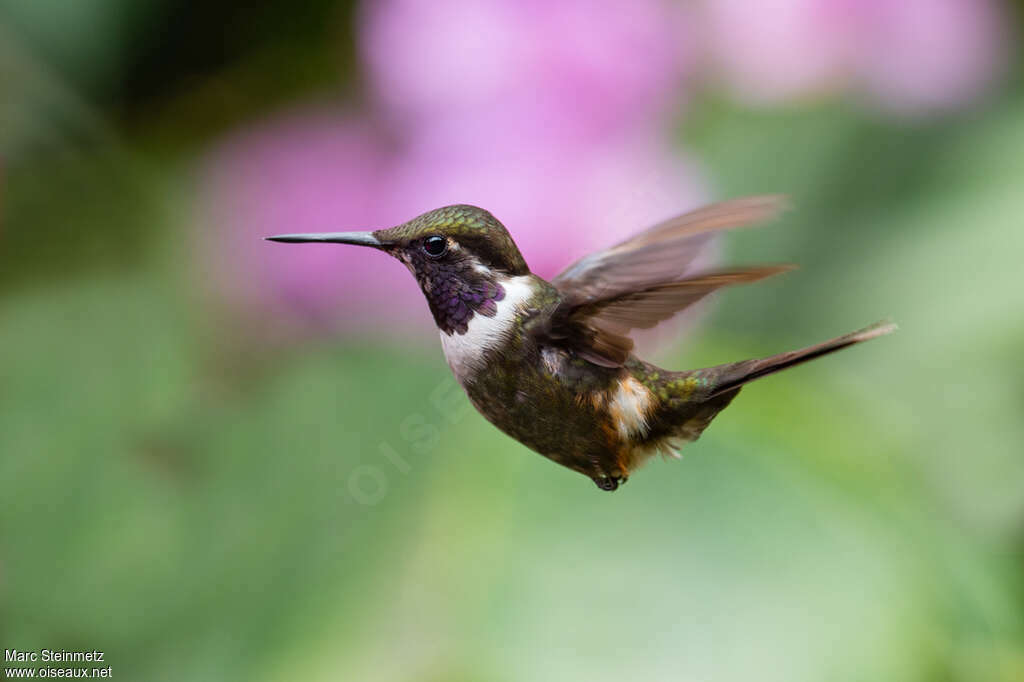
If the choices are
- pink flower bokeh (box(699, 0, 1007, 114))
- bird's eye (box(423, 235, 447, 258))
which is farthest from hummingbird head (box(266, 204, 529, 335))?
pink flower bokeh (box(699, 0, 1007, 114))

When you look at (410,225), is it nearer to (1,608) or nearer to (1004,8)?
(1,608)

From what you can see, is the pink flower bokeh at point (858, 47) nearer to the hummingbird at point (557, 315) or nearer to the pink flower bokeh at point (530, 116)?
the pink flower bokeh at point (530, 116)

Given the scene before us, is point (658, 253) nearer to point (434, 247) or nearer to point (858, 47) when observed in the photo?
point (434, 247)

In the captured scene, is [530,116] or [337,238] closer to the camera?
[337,238]

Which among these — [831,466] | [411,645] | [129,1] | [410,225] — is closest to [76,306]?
[129,1]

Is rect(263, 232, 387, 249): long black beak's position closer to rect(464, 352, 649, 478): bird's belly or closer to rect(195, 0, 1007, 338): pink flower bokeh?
rect(464, 352, 649, 478): bird's belly

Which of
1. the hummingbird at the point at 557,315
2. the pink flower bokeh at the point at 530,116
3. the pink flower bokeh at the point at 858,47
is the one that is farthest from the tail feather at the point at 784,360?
the pink flower bokeh at the point at 858,47

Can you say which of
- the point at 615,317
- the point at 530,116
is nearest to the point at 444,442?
the point at 530,116
